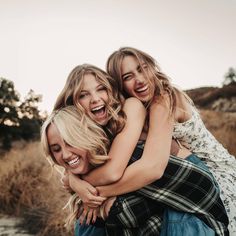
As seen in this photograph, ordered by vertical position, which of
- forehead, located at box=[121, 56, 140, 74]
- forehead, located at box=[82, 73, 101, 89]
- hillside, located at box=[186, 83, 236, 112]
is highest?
forehead, located at box=[121, 56, 140, 74]

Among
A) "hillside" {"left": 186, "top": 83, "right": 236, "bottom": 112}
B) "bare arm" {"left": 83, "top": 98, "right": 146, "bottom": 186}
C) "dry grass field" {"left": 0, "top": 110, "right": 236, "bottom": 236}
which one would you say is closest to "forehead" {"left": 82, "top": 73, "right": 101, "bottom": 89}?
"bare arm" {"left": 83, "top": 98, "right": 146, "bottom": 186}

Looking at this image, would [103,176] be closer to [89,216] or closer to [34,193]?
[89,216]

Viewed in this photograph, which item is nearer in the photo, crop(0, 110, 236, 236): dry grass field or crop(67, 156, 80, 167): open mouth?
crop(67, 156, 80, 167): open mouth

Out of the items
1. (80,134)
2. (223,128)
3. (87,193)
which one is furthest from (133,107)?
(223,128)

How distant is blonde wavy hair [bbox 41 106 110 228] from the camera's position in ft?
7.47

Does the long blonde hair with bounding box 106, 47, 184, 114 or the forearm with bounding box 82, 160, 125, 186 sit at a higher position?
the long blonde hair with bounding box 106, 47, 184, 114

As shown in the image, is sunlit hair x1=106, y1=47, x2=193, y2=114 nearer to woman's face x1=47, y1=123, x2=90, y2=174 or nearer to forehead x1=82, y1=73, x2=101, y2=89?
forehead x1=82, y1=73, x2=101, y2=89

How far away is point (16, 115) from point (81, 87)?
1867cm

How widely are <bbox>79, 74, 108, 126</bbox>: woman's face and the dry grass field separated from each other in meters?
3.03

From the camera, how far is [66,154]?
2305mm

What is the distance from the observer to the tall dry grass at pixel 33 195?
5915mm

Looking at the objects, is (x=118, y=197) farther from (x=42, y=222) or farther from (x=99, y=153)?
(x=42, y=222)

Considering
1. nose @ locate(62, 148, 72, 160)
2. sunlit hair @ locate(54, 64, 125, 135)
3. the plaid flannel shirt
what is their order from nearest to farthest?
the plaid flannel shirt → nose @ locate(62, 148, 72, 160) → sunlit hair @ locate(54, 64, 125, 135)

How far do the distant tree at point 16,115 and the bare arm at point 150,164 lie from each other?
17.1 meters
